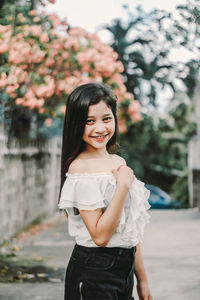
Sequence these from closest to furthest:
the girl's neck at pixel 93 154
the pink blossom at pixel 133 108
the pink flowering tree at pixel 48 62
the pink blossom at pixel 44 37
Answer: the girl's neck at pixel 93 154 → the pink flowering tree at pixel 48 62 → the pink blossom at pixel 44 37 → the pink blossom at pixel 133 108

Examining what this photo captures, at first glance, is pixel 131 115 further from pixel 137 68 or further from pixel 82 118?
pixel 82 118

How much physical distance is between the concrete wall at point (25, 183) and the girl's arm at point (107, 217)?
454 centimetres

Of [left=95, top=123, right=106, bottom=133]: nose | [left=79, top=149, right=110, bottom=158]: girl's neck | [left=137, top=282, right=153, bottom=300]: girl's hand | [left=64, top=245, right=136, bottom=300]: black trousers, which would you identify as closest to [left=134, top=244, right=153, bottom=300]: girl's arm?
[left=137, top=282, right=153, bottom=300]: girl's hand

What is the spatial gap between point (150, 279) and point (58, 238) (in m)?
2.80

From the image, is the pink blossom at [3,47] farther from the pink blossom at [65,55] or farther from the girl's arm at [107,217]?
the girl's arm at [107,217]

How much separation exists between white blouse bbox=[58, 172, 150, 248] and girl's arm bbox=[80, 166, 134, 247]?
36mm

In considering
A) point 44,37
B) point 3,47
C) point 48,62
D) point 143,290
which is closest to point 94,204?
point 143,290

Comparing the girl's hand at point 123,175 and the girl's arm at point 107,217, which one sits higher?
the girl's hand at point 123,175

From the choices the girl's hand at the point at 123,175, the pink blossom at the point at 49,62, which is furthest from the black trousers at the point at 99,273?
the pink blossom at the point at 49,62

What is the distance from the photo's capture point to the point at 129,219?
7.19ft

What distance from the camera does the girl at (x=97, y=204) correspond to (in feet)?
6.81

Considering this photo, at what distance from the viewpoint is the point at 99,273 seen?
2117 mm

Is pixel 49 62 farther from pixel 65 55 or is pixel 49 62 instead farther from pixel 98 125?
pixel 98 125

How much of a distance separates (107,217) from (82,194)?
0.15 metres
